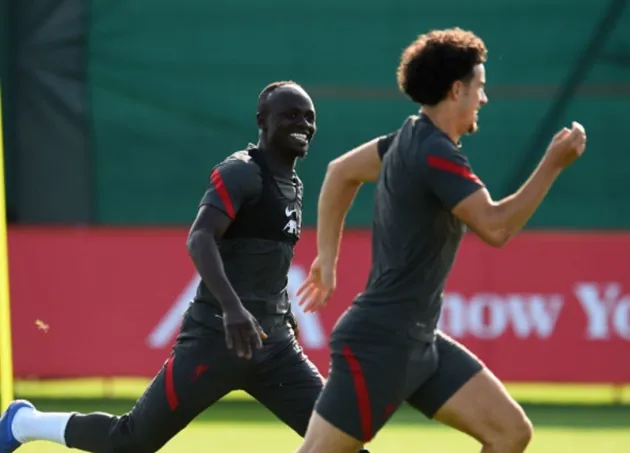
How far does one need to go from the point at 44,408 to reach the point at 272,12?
19.4 feet

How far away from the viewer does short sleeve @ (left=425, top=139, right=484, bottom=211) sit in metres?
5.27

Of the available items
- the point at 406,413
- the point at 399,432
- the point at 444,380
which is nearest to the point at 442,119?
the point at 444,380

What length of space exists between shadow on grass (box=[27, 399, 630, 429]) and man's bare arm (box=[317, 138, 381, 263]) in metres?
5.48

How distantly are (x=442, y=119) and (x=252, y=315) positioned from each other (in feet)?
4.48

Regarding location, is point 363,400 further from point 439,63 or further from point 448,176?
point 439,63

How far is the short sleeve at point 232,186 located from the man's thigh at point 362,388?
99 centimetres

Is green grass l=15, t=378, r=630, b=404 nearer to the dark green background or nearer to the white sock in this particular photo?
the dark green background

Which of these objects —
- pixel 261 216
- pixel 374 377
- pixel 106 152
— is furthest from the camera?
pixel 106 152

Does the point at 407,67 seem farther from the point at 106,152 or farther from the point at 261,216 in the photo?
the point at 106,152

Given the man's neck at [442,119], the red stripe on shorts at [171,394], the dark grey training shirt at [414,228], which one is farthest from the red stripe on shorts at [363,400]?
the red stripe on shorts at [171,394]

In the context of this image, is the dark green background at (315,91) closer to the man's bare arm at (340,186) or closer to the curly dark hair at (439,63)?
the man's bare arm at (340,186)

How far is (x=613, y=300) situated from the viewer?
38.7 ft

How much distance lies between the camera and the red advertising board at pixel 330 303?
38.7 feet

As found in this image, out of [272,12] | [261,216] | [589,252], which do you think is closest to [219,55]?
[272,12]
